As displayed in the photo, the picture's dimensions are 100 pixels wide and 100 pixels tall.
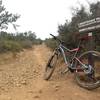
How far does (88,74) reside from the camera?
7727mm

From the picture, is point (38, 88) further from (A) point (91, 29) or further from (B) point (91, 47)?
(A) point (91, 29)

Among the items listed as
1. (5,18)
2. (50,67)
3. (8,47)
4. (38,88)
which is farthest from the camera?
(5,18)

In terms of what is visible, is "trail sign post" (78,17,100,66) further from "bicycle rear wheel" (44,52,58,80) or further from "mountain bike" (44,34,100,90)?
"bicycle rear wheel" (44,52,58,80)

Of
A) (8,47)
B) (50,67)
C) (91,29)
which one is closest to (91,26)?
(91,29)

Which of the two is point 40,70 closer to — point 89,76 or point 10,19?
point 89,76

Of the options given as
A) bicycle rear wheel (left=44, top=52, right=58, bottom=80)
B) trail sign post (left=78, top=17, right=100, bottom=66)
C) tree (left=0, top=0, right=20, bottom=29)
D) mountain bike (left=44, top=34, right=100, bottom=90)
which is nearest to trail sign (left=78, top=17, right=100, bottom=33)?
trail sign post (left=78, top=17, right=100, bottom=66)

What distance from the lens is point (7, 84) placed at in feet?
27.7

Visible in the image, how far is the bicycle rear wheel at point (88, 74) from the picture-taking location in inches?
301

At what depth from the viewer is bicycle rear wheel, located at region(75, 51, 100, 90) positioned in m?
7.65

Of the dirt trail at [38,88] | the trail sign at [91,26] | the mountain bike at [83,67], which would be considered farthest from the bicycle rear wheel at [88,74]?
the trail sign at [91,26]

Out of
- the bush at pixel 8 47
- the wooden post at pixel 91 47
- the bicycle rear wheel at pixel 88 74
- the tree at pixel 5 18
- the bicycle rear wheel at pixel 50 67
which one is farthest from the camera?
the tree at pixel 5 18

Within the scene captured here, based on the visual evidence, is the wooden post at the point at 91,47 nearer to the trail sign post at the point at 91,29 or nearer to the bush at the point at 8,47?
the trail sign post at the point at 91,29

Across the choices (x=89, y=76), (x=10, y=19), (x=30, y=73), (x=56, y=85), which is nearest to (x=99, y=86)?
(x=89, y=76)

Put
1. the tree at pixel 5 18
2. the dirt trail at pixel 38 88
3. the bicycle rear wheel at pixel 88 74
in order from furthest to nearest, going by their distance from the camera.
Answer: the tree at pixel 5 18 < the bicycle rear wheel at pixel 88 74 < the dirt trail at pixel 38 88
